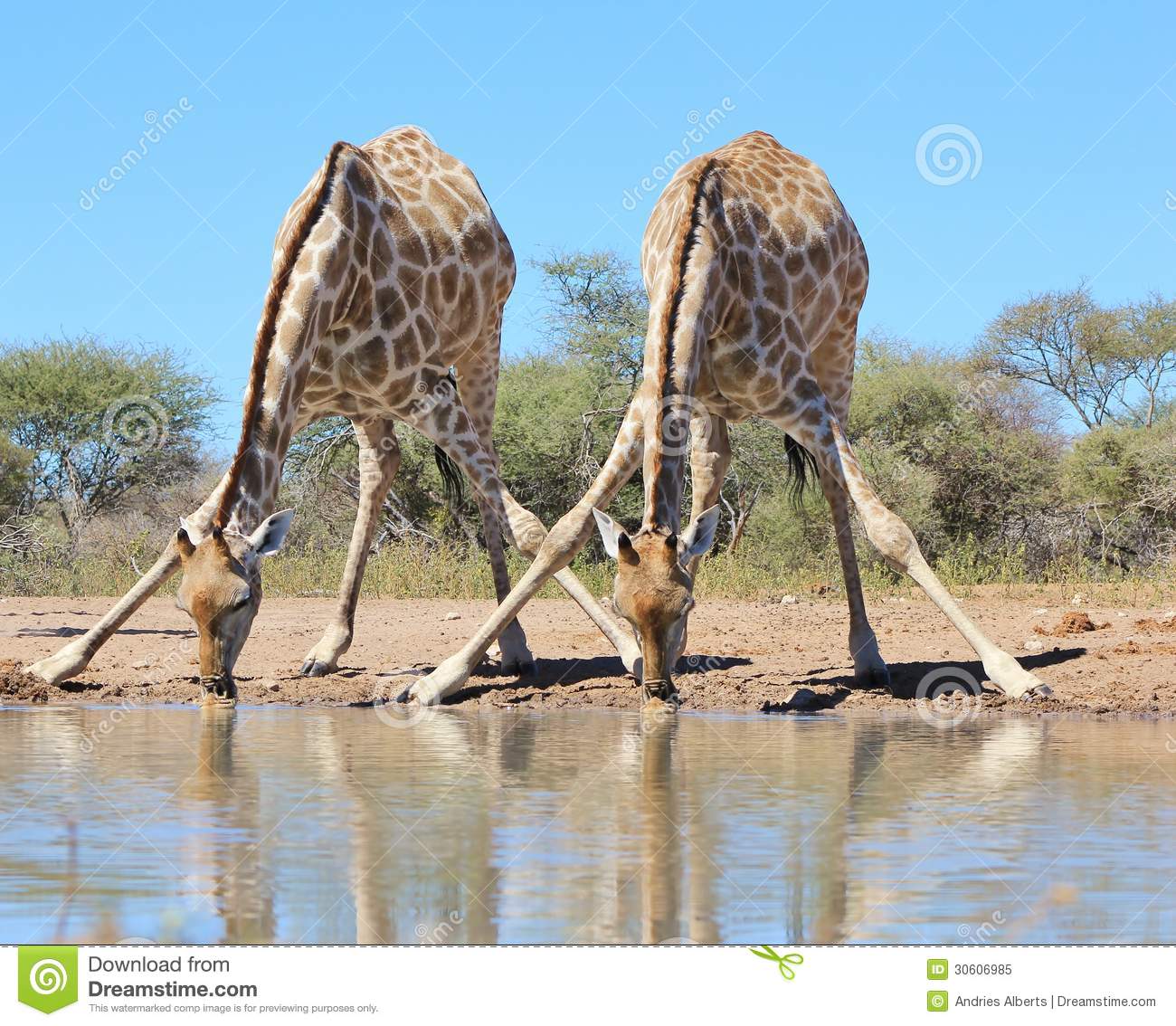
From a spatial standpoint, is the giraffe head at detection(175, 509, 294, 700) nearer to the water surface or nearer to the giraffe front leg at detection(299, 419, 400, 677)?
the water surface

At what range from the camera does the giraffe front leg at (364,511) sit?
1056 centimetres

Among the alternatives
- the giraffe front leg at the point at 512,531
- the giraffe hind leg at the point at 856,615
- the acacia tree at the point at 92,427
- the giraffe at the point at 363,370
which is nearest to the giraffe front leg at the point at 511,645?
the giraffe at the point at 363,370

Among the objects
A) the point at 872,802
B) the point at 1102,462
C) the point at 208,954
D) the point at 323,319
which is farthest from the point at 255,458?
the point at 1102,462

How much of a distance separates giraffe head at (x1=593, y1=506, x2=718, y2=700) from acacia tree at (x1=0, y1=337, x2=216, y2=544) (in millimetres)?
19375

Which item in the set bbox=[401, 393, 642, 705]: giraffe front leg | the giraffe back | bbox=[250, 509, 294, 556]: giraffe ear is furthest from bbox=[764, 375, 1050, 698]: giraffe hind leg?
bbox=[250, 509, 294, 556]: giraffe ear

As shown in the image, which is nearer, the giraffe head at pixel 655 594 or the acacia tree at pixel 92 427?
the giraffe head at pixel 655 594

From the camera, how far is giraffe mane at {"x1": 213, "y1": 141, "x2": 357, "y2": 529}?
7.99 metres

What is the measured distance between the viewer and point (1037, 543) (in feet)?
68.1

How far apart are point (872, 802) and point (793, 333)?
14.0ft

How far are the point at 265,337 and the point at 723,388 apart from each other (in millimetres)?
2571

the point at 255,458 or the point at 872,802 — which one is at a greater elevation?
the point at 255,458

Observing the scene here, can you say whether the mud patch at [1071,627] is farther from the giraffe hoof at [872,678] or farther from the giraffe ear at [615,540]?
the giraffe ear at [615,540]

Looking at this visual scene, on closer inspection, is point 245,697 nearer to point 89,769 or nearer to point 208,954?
point 89,769

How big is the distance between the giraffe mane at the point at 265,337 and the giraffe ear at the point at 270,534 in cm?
22
